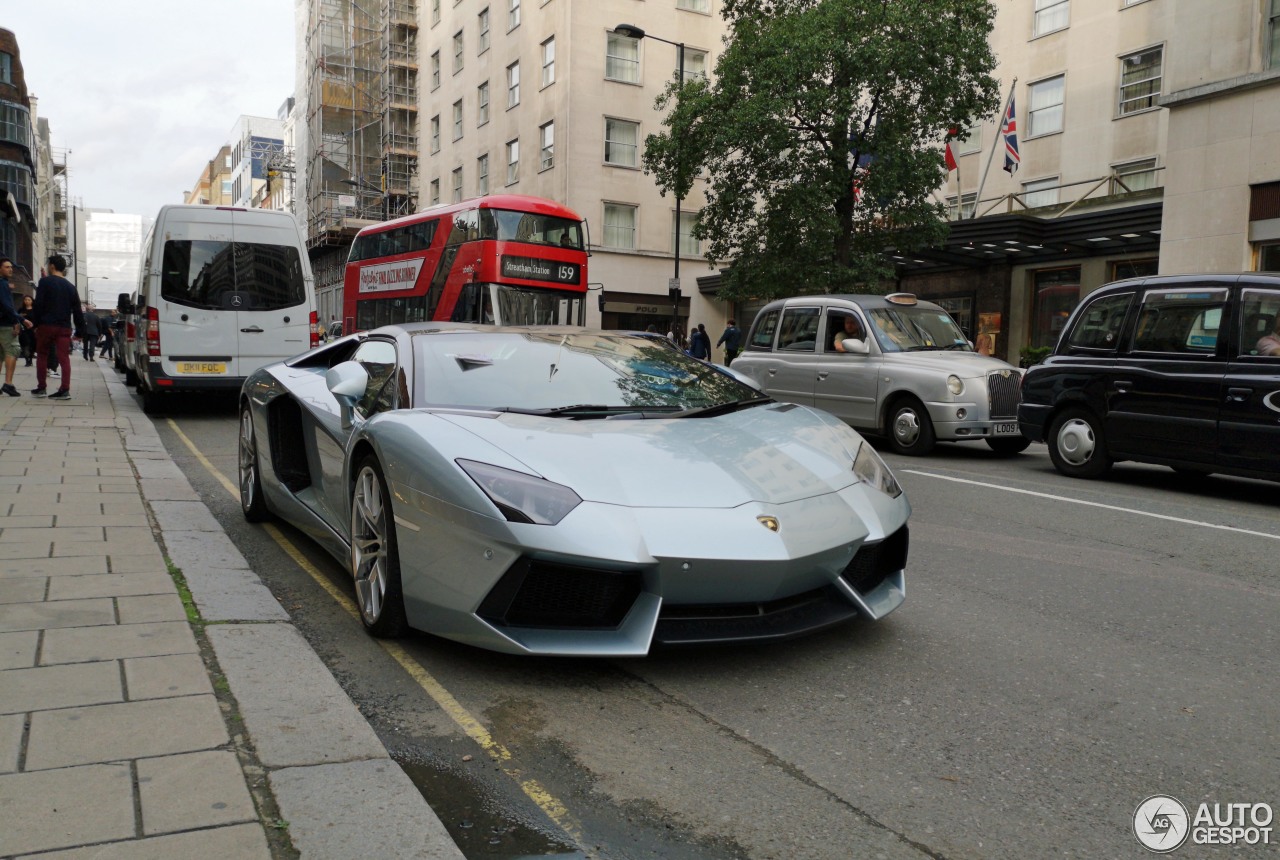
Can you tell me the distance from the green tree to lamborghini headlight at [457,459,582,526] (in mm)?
17968

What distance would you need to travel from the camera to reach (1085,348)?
9.03m

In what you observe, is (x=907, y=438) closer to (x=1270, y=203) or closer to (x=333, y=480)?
(x=333, y=480)

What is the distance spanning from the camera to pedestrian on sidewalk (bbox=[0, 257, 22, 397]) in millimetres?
13648

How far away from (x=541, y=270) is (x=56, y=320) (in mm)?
Result: 9230

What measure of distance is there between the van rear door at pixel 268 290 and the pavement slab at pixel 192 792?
37.1 ft

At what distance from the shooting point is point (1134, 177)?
2495 centimetres

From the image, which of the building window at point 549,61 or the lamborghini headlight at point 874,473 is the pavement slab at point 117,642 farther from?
the building window at point 549,61

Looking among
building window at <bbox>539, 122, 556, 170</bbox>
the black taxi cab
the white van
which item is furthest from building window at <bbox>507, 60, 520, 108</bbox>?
the black taxi cab

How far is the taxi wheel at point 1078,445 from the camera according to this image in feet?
29.1

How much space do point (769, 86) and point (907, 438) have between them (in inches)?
460

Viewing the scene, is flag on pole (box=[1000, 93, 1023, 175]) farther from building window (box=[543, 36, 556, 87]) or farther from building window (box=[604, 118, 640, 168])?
building window (box=[543, 36, 556, 87])

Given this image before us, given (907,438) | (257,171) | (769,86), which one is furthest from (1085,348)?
(257,171)

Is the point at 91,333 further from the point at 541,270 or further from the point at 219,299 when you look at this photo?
the point at 219,299

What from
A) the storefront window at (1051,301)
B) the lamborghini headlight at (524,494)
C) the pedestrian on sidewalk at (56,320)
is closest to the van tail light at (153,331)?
the pedestrian on sidewalk at (56,320)
